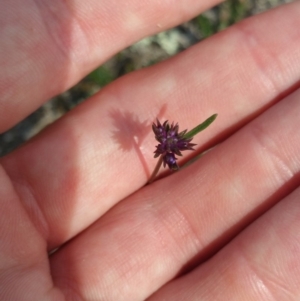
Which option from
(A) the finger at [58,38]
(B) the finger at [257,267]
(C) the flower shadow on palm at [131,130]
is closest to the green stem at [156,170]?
(C) the flower shadow on palm at [131,130]

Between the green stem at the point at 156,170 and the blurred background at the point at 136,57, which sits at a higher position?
the blurred background at the point at 136,57

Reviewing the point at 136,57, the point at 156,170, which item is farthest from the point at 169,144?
the point at 136,57

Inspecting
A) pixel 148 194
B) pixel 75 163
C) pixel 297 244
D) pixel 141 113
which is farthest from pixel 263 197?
pixel 75 163

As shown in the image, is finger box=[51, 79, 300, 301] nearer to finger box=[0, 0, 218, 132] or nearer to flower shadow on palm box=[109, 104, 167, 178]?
flower shadow on palm box=[109, 104, 167, 178]

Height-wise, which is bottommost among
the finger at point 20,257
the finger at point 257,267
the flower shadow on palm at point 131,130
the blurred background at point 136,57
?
the finger at point 257,267

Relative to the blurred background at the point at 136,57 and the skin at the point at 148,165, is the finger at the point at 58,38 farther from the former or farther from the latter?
the blurred background at the point at 136,57

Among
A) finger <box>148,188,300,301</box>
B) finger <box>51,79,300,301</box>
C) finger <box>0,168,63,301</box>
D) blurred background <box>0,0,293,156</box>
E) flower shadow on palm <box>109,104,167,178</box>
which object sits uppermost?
blurred background <box>0,0,293,156</box>

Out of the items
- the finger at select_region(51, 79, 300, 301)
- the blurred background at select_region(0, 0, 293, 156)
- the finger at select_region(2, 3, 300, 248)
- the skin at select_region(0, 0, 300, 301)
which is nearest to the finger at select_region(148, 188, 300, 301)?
the skin at select_region(0, 0, 300, 301)
